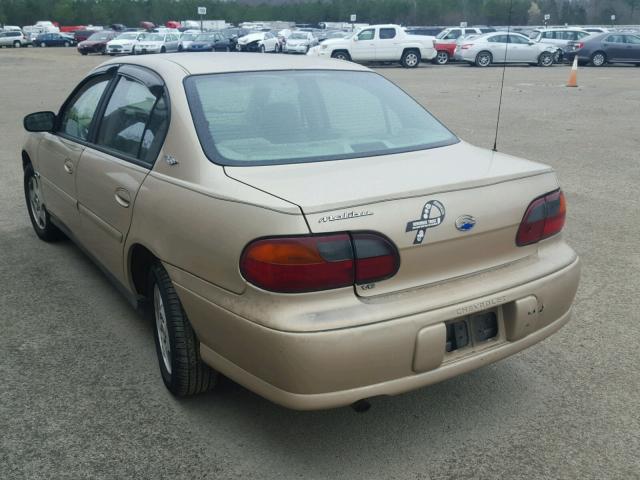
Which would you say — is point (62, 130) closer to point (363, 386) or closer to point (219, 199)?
point (219, 199)

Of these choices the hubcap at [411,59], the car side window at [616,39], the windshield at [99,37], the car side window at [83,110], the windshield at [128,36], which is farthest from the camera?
the windshield at [99,37]

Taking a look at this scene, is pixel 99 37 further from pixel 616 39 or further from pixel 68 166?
pixel 68 166

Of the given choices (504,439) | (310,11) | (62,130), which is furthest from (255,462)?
(310,11)

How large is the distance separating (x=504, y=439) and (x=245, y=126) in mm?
1833

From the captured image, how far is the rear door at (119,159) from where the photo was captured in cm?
342

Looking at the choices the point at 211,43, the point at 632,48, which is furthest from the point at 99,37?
the point at 632,48

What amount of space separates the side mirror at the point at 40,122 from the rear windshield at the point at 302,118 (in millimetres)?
1900

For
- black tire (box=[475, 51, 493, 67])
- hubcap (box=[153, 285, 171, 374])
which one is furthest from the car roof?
black tire (box=[475, 51, 493, 67])

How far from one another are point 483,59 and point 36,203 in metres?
28.2

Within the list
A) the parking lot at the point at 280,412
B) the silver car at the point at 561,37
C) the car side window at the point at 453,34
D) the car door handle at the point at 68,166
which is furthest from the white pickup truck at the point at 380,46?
the car door handle at the point at 68,166

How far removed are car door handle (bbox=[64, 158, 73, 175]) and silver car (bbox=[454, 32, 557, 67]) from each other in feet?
93.1

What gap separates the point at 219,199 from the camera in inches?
109

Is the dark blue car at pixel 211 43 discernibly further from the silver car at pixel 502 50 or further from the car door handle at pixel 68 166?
the car door handle at pixel 68 166

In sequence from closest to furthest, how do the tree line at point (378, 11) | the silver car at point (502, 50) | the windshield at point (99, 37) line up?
the silver car at point (502, 50)
the windshield at point (99, 37)
the tree line at point (378, 11)
